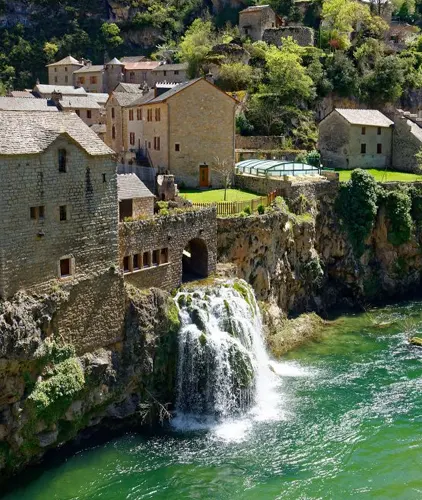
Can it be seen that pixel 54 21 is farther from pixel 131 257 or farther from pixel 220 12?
pixel 131 257

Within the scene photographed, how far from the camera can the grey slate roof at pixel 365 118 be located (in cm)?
5762

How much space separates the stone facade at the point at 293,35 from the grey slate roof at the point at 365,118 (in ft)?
73.4

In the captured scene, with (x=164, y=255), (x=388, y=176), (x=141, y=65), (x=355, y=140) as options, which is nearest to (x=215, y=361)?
(x=164, y=255)

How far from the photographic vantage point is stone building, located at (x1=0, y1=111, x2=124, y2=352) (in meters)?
24.3

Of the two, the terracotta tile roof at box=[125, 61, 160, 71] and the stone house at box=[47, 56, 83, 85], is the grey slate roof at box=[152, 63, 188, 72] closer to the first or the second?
the terracotta tile roof at box=[125, 61, 160, 71]

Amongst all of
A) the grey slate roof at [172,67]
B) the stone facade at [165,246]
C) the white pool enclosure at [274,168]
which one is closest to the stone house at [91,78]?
the grey slate roof at [172,67]

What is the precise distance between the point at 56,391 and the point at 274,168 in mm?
28137

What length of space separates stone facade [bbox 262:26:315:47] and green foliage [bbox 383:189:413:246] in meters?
37.0

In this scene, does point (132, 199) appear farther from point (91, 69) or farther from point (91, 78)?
point (91, 69)

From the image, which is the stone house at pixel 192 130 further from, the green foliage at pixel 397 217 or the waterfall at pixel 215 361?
the waterfall at pixel 215 361

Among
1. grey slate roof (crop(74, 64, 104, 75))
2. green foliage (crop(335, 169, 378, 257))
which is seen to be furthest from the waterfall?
grey slate roof (crop(74, 64, 104, 75))

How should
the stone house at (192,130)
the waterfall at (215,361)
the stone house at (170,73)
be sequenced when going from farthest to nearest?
1. the stone house at (170,73)
2. the stone house at (192,130)
3. the waterfall at (215,361)

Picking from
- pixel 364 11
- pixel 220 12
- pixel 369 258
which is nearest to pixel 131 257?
pixel 369 258

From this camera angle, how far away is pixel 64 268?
2672 cm
